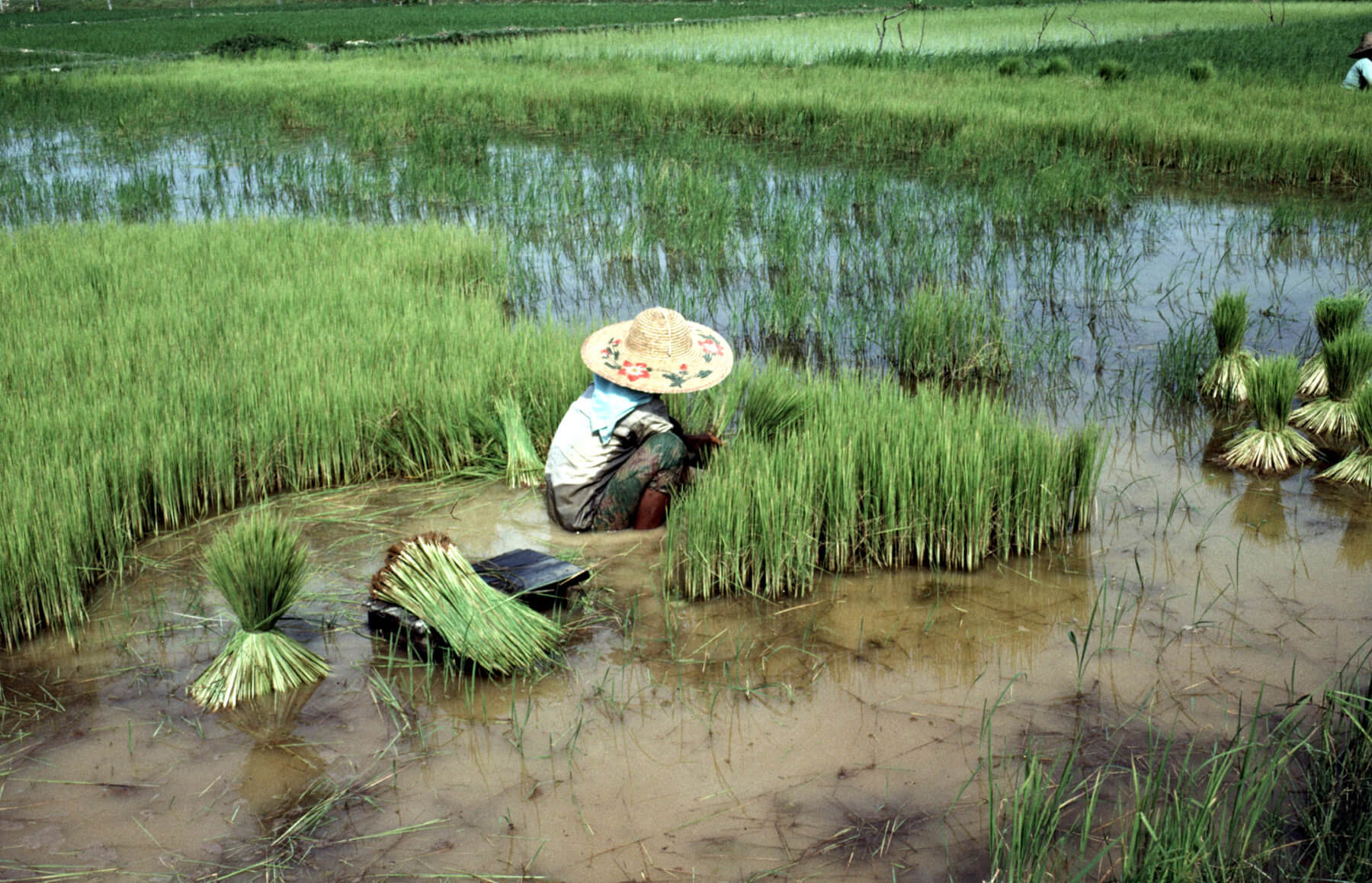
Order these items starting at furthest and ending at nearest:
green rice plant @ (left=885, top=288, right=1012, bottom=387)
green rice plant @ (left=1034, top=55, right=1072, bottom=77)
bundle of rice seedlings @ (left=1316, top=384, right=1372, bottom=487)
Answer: green rice plant @ (left=1034, top=55, right=1072, bottom=77)
green rice plant @ (left=885, top=288, right=1012, bottom=387)
bundle of rice seedlings @ (left=1316, top=384, right=1372, bottom=487)

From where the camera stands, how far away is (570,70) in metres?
15.2

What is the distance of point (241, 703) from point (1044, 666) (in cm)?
193

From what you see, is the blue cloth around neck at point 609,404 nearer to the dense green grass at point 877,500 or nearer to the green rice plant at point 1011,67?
the dense green grass at point 877,500

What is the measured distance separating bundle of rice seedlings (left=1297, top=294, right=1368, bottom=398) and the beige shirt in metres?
2.71

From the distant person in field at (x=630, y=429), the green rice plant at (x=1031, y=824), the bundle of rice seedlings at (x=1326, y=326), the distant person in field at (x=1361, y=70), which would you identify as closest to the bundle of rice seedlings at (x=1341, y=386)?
the bundle of rice seedlings at (x=1326, y=326)

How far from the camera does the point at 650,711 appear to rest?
2.54 m

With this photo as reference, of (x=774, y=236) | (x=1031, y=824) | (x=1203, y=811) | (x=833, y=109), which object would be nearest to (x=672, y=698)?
(x=1031, y=824)

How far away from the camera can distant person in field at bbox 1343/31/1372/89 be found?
32.8 ft

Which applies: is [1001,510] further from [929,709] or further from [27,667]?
[27,667]

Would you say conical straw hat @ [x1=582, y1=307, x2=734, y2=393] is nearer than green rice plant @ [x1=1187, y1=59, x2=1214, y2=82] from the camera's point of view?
Yes

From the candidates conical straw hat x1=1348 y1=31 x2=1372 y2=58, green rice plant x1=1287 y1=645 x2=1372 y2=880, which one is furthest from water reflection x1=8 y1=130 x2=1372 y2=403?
conical straw hat x1=1348 y1=31 x2=1372 y2=58

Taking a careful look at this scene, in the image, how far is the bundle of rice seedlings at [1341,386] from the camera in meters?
4.09

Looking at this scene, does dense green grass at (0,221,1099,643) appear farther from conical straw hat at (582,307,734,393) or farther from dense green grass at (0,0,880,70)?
dense green grass at (0,0,880,70)

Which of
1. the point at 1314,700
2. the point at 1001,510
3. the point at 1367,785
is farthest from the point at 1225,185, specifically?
the point at 1367,785
